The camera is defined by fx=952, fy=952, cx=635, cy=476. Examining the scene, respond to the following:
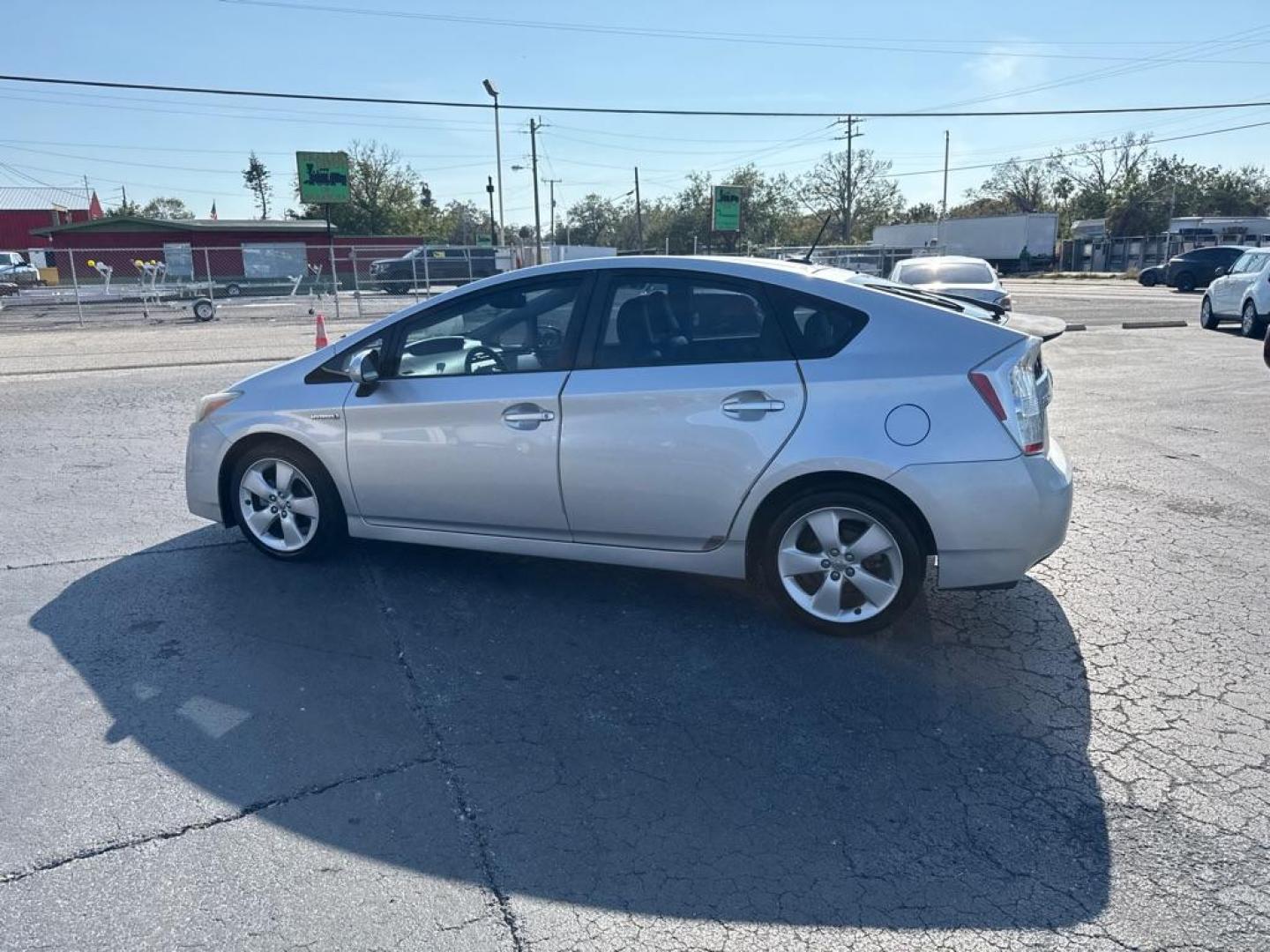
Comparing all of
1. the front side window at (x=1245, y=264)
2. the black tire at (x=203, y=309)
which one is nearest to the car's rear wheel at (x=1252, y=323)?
the front side window at (x=1245, y=264)

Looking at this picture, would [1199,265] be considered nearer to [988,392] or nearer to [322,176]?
[322,176]

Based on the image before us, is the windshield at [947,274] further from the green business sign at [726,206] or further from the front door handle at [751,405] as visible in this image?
the green business sign at [726,206]

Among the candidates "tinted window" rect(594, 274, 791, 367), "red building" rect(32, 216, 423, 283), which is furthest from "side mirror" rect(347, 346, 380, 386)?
"red building" rect(32, 216, 423, 283)

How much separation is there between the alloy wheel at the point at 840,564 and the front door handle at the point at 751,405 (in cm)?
49

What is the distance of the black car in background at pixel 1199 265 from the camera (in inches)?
1363

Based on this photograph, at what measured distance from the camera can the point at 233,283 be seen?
133 ft

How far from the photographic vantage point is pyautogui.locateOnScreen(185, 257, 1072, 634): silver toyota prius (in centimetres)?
397

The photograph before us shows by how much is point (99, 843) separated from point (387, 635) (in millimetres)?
1602

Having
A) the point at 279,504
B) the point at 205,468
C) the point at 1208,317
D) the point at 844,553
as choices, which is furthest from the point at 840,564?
the point at 1208,317

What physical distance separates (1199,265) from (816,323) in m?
37.5

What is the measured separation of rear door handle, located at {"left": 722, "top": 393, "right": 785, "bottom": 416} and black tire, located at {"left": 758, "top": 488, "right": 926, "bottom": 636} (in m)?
0.41

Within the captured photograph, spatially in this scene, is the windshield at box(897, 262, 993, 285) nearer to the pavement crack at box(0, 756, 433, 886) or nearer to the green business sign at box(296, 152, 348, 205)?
the pavement crack at box(0, 756, 433, 886)

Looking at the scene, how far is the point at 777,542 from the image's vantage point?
4.20m

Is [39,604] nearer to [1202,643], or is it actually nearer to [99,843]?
[99,843]
